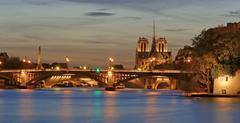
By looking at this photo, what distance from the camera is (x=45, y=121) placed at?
8119 cm

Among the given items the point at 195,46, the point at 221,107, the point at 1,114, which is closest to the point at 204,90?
the point at 195,46

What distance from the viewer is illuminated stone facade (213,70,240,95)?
465ft

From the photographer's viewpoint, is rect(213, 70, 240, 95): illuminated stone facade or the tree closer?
the tree

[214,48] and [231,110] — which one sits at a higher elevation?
[214,48]

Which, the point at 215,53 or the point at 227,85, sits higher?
the point at 215,53

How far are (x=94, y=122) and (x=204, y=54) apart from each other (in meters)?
61.2

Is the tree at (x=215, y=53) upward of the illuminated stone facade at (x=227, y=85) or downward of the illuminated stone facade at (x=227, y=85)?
upward

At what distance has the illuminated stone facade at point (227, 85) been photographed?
141750 mm

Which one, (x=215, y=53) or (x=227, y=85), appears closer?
(x=215, y=53)

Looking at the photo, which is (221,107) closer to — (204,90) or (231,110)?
(231,110)

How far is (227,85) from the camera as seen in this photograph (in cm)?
14375

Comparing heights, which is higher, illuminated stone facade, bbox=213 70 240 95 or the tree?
the tree

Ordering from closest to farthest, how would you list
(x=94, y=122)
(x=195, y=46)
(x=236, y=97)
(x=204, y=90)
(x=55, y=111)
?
(x=94, y=122), (x=55, y=111), (x=236, y=97), (x=195, y=46), (x=204, y=90)

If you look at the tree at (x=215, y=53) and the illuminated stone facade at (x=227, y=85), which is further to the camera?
the illuminated stone facade at (x=227, y=85)
